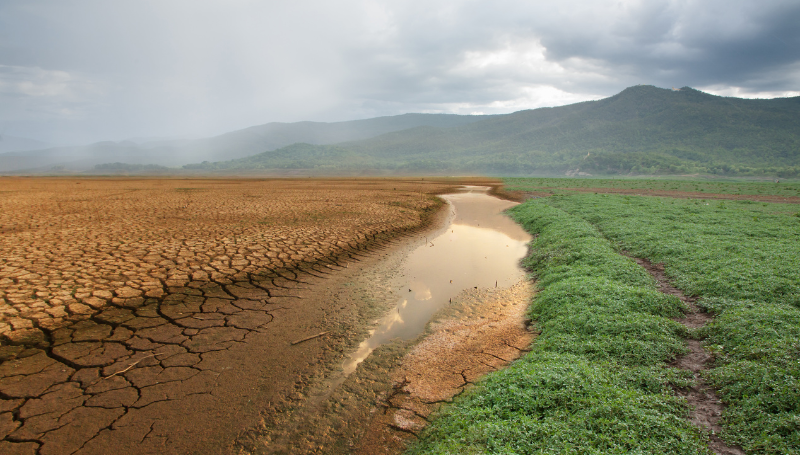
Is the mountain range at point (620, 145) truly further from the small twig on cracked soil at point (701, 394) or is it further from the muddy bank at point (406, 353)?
the muddy bank at point (406, 353)

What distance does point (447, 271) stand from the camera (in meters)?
9.39

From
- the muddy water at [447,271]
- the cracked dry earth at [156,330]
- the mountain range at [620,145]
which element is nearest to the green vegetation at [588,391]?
the muddy water at [447,271]

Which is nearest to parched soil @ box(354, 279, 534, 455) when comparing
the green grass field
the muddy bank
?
the muddy bank

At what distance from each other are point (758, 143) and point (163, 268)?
16624 centimetres

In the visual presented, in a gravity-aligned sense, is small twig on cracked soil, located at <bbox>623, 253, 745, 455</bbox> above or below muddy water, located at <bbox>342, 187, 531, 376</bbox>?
above

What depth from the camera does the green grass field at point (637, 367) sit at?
9.84 ft

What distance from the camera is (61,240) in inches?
396

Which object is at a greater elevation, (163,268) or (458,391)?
(163,268)

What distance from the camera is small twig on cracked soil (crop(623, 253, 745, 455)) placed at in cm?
299

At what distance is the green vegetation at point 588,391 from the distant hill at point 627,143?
109 m

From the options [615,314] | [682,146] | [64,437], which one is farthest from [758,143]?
[64,437]

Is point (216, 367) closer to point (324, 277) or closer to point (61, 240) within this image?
point (324, 277)

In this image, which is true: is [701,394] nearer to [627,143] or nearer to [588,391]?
[588,391]

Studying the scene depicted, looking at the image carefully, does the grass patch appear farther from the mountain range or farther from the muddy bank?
the mountain range
